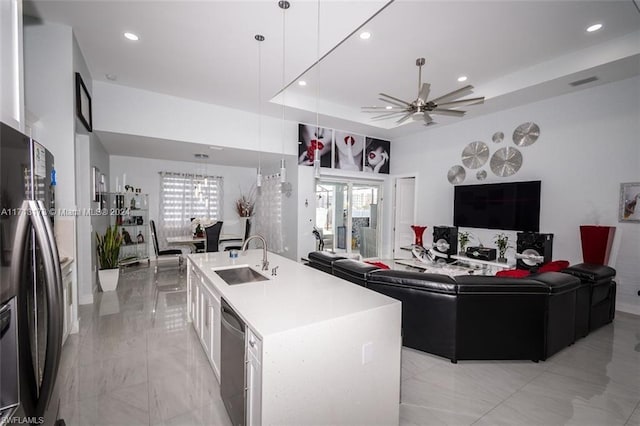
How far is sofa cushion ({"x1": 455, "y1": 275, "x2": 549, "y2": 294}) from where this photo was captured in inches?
96.0

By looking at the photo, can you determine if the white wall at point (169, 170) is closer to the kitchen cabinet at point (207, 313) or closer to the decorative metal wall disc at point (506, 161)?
the kitchen cabinet at point (207, 313)

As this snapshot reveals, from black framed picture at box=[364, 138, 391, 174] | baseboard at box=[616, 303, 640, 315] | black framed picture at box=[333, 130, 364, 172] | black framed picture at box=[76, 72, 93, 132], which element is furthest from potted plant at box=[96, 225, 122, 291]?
baseboard at box=[616, 303, 640, 315]

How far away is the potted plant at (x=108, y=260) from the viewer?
4.30 metres

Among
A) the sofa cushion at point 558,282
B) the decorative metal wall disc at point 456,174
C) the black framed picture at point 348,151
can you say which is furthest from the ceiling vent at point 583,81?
the black framed picture at point 348,151

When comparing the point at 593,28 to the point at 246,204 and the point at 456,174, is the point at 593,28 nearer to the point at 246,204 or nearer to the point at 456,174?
the point at 456,174

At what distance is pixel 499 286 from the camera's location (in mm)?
2439

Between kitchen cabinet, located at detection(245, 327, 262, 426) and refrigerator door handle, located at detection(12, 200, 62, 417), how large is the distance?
2.46ft

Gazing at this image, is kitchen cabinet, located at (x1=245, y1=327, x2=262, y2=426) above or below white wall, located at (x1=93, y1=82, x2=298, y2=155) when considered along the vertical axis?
below

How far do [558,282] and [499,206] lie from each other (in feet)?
9.62

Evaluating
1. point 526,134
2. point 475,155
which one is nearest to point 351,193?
point 475,155

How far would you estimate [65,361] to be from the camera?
2.49 m

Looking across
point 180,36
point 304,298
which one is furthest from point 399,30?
point 304,298

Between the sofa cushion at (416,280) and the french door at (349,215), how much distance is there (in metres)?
4.18

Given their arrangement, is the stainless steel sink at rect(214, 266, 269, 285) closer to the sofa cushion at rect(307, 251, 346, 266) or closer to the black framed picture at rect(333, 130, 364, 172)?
the sofa cushion at rect(307, 251, 346, 266)
